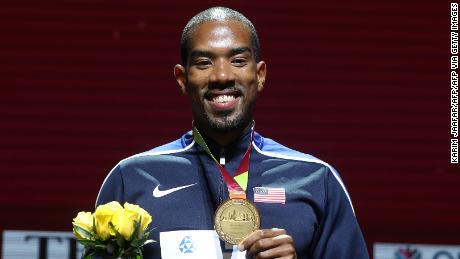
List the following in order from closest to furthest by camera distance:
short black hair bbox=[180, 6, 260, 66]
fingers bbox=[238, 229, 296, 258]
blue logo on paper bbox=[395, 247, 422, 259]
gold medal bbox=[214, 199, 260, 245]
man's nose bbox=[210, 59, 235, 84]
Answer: fingers bbox=[238, 229, 296, 258]
gold medal bbox=[214, 199, 260, 245]
man's nose bbox=[210, 59, 235, 84]
short black hair bbox=[180, 6, 260, 66]
blue logo on paper bbox=[395, 247, 422, 259]

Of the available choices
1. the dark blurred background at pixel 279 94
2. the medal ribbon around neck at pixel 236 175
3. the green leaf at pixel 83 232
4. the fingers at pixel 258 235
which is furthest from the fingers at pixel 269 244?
the dark blurred background at pixel 279 94

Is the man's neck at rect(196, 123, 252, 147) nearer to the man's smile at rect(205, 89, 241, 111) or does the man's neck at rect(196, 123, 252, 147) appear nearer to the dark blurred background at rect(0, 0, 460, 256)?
the man's smile at rect(205, 89, 241, 111)

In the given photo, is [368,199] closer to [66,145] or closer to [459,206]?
[459,206]

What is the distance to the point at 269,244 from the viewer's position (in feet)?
9.95

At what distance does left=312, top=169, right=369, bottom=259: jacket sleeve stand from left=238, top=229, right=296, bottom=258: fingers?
0.31 meters

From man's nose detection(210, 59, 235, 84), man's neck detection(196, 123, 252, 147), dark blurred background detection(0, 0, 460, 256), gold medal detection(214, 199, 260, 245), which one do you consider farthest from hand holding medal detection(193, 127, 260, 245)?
dark blurred background detection(0, 0, 460, 256)

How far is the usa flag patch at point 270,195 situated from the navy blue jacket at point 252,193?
0.01 metres

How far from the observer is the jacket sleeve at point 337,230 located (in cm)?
336

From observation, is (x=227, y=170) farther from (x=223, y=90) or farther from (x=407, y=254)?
(x=407, y=254)

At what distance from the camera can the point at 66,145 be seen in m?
6.71

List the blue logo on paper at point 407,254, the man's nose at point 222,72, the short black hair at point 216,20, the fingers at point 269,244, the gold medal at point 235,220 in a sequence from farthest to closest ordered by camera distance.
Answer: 1. the blue logo on paper at point 407,254
2. the short black hair at point 216,20
3. the man's nose at point 222,72
4. the gold medal at point 235,220
5. the fingers at point 269,244

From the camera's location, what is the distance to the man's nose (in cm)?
334

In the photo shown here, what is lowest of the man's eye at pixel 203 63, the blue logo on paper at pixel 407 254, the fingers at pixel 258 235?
the blue logo on paper at pixel 407 254

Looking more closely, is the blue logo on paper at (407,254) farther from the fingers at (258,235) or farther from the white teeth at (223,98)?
the fingers at (258,235)
